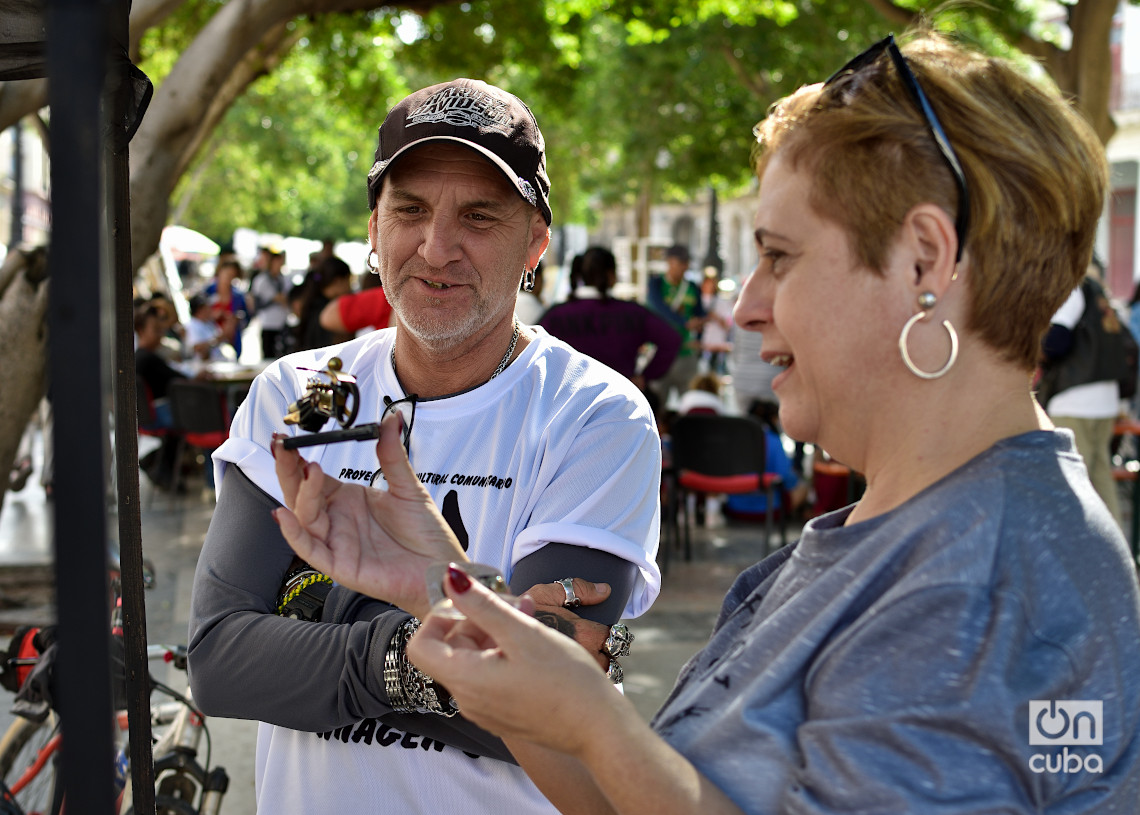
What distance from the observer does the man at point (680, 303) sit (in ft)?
38.7

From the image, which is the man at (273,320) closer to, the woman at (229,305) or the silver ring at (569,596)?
the woman at (229,305)

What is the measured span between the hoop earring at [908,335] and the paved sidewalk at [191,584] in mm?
3066

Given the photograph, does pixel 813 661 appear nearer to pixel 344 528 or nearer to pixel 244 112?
pixel 344 528

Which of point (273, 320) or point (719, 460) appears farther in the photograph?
point (273, 320)

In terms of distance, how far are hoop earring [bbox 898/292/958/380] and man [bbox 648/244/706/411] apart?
34.3ft

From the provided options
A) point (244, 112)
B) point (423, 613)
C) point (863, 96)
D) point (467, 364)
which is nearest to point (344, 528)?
point (423, 613)

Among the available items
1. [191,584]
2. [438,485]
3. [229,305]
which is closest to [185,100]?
[191,584]

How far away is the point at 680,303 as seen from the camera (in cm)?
1246

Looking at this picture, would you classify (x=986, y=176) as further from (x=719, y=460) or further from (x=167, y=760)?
(x=719, y=460)

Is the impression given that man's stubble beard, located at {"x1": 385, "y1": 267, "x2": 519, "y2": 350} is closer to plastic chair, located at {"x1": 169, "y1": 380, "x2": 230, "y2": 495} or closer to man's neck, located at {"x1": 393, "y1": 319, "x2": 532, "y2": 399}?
man's neck, located at {"x1": 393, "y1": 319, "x2": 532, "y2": 399}

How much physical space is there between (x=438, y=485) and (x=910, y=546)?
92cm

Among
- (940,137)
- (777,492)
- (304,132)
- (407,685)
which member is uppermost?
(304,132)

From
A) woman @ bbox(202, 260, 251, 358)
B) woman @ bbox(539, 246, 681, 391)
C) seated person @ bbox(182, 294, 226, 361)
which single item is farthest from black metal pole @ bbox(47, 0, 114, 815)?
woman @ bbox(202, 260, 251, 358)

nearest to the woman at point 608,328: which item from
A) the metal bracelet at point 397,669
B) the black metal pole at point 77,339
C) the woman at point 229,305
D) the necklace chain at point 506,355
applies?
the necklace chain at point 506,355
